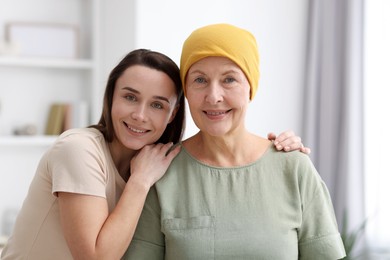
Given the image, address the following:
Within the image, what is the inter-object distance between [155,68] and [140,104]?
0.40ft

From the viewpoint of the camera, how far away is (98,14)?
176 inches

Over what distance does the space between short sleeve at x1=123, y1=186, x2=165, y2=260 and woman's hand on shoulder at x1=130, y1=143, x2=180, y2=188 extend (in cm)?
9

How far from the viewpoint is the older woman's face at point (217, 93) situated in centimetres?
197

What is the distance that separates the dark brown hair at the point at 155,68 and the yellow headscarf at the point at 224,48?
0.11 meters

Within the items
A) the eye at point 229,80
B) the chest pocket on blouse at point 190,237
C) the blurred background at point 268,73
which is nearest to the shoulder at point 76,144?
the chest pocket on blouse at point 190,237

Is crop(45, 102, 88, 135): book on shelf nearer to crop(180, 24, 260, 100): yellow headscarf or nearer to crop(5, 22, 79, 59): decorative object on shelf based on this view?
crop(5, 22, 79, 59): decorative object on shelf

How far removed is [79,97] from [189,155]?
2.62 metres

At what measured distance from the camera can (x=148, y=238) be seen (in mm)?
2064

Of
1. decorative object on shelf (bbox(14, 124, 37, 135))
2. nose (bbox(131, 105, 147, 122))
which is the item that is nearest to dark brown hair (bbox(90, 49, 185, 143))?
nose (bbox(131, 105, 147, 122))

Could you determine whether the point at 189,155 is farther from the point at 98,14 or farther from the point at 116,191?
the point at 98,14

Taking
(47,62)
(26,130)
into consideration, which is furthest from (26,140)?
(47,62)

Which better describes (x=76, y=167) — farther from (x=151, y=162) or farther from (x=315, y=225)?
(x=315, y=225)

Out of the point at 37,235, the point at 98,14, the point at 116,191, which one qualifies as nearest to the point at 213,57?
the point at 116,191

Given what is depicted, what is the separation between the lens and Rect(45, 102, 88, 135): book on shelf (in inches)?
176
